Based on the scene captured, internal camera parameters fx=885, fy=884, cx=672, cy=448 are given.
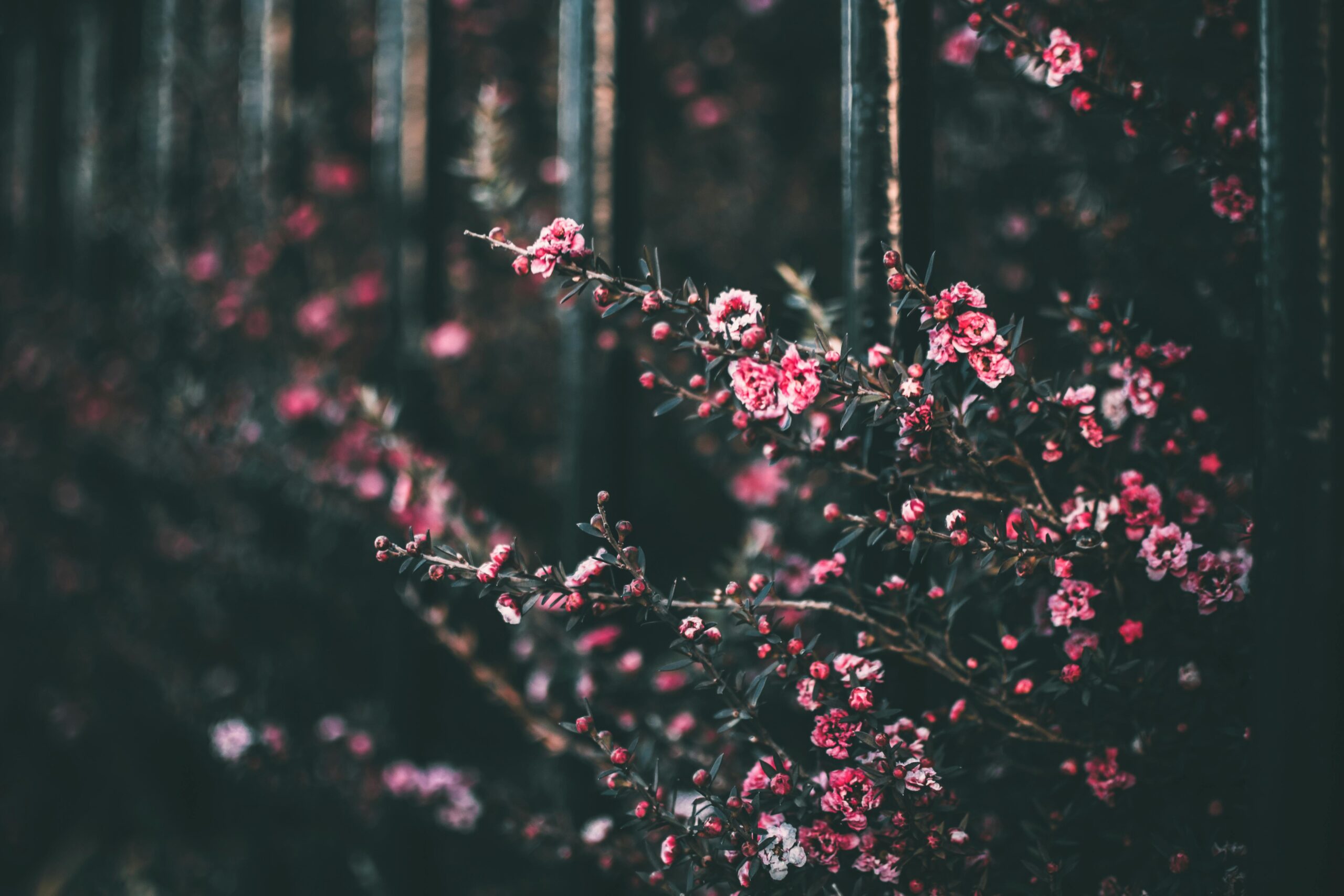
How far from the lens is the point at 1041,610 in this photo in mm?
1044

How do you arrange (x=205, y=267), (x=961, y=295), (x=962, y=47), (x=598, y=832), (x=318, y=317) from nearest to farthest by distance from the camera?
1. (x=961, y=295)
2. (x=598, y=832)
3. (x=962, y=47)
4. (x=318, y=317)
5. (x=205, y=267)

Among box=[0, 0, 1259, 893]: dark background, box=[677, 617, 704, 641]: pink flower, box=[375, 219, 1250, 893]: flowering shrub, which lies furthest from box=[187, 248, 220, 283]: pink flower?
box=[677, 617, 704, 641]: pink flower

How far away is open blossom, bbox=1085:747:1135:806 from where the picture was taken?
95 centimetres

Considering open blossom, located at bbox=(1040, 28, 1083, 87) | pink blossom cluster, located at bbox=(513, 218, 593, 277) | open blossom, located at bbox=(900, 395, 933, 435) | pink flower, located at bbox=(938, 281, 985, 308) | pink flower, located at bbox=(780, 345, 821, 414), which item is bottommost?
open blossom, located at bbox=(900, 395, 933, 435)

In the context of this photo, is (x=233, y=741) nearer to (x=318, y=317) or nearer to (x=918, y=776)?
(x=318, y=317)

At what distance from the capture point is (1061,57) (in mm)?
956

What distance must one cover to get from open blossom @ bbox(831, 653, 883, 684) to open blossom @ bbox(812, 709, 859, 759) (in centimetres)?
4

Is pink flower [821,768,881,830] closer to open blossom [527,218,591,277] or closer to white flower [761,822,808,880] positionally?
white flower [761,822,808,880]

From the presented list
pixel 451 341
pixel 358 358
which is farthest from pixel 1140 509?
pixel 358 358

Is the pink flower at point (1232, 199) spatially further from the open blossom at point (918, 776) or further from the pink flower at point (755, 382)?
the open blossom at point (918, 776)

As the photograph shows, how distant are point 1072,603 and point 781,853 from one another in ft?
1.31

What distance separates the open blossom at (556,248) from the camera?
0.87 meters

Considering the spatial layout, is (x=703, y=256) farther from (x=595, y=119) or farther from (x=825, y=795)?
(x=825, y=795)

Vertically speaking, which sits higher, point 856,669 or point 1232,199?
point 1232,199
